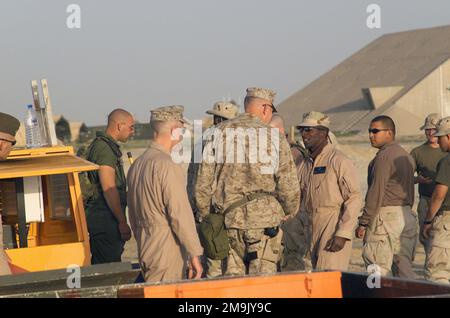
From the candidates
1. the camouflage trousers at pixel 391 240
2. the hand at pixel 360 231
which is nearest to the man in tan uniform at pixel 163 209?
the hand at pixel 360 231

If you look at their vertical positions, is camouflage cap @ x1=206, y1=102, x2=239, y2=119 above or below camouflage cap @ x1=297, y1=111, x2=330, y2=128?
above

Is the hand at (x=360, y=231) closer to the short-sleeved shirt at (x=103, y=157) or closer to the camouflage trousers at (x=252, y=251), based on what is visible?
the camouflage trousers at (x=252, y=251)

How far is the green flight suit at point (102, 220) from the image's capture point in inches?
399

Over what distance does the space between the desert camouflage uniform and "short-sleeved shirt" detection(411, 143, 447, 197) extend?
14.1ft

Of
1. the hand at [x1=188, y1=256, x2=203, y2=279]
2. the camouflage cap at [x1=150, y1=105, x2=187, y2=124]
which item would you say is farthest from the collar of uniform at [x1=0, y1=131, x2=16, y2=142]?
the hand at [x1=188, y1=256, x2=203, y2=279]

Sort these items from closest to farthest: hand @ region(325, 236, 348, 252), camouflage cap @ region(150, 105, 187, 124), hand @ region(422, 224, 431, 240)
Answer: camouflage cap @ region(150, 105, 187, 124)
hand @ region(325, 236, 348, 252)
hand @ region(422, 224, 431, 240)

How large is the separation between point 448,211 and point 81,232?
11.6 feet

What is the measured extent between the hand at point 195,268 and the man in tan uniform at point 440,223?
3.38 meters

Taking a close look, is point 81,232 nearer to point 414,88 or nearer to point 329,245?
point 329,245

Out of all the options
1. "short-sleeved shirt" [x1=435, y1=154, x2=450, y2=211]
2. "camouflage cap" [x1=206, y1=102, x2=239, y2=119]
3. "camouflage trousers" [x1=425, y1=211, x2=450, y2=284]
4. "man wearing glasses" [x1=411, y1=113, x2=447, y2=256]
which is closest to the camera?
"camouflage cap" [x1=206, y1=102, x2=239, y2=119]

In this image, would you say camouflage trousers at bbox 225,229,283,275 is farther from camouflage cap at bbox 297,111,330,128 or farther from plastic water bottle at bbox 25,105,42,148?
plastic water bottle at bbox 25,105,42,148

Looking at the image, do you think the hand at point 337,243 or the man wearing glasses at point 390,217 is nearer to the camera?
the hand at point 337,243

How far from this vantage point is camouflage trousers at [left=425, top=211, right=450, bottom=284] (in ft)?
34.4
